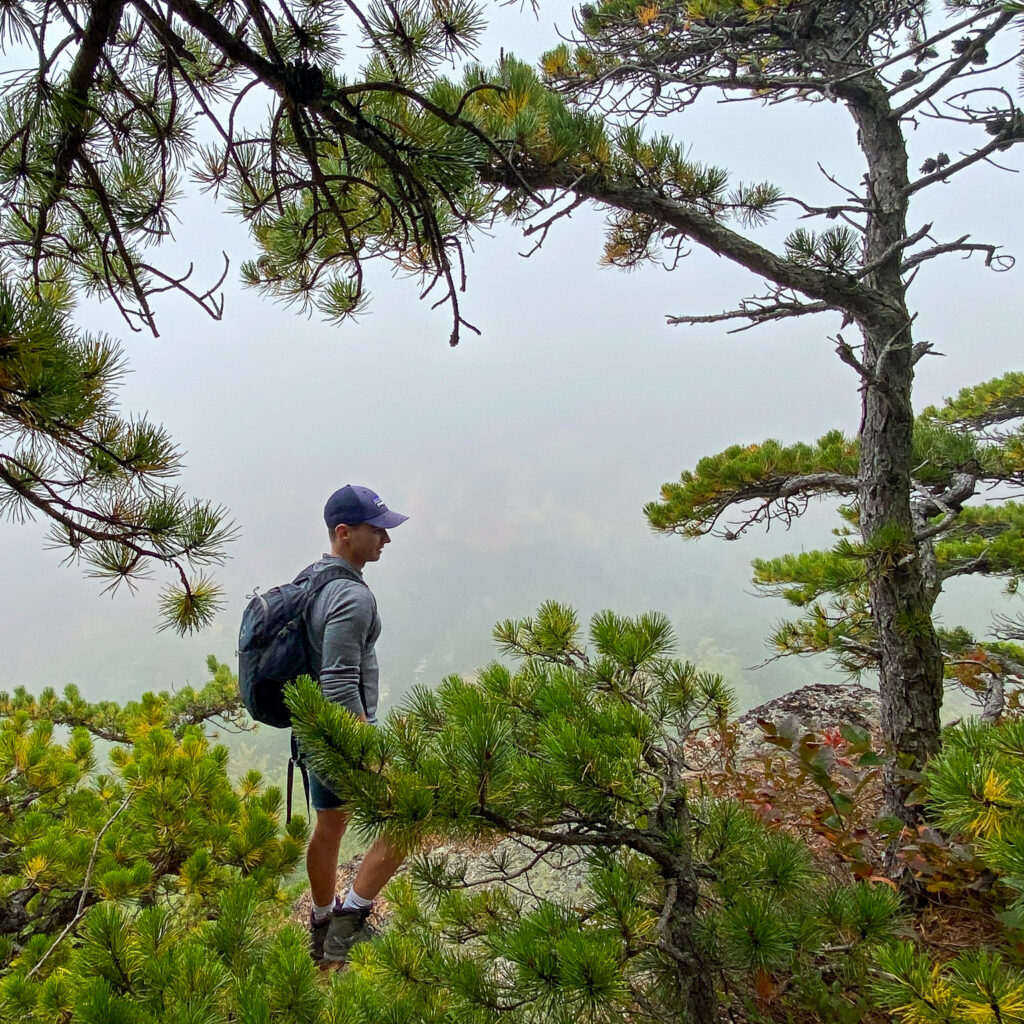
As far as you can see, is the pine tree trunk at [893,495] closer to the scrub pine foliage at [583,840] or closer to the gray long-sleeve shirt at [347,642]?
the scrub pine foliage at [583,840]

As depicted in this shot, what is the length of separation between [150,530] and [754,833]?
94cm

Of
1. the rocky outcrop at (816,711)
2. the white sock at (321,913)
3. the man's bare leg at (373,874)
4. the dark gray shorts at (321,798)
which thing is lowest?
the white sock at (321,913)

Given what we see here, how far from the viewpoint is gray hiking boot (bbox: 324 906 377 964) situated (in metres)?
1.37

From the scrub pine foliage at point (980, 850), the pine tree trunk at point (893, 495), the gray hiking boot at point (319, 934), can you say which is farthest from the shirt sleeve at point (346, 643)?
the pine tree trunk at point (893, 495)

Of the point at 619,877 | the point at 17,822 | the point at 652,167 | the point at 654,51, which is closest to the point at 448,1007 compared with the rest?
the point at 619,877

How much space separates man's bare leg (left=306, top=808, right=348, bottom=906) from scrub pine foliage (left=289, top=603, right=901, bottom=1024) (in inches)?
18.5

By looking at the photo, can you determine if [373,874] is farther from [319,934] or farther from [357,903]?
[319,934]

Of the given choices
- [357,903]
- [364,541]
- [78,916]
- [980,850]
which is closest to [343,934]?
[357,903]

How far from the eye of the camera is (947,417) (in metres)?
2.85

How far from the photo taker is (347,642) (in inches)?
46.8

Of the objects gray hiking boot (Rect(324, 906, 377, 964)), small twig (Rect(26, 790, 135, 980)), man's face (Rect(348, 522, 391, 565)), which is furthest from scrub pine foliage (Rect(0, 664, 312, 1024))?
man's face (Rect(348, 522, 391, 565))

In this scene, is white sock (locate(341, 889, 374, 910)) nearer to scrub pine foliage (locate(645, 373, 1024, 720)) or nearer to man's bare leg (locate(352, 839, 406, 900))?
man's bare leg (locate(352, 839, 406, 900))

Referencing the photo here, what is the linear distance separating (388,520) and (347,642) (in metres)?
0.36

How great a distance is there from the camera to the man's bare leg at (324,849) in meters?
1.37
